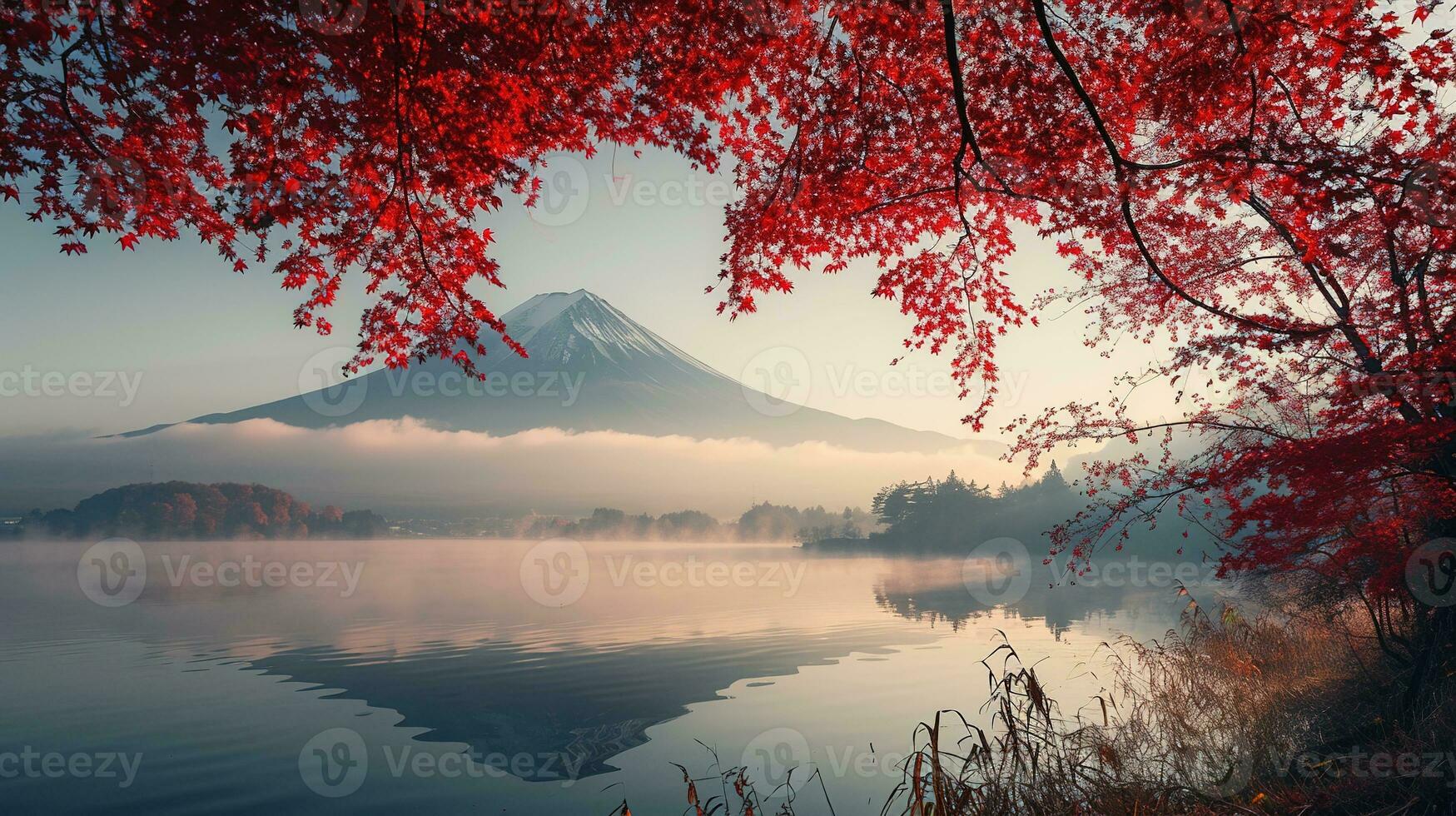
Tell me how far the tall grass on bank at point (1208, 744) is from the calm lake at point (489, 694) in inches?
41.1

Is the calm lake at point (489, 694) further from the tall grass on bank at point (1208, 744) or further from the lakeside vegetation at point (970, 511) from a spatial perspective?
the lakeside vegetation at point (970, 511)

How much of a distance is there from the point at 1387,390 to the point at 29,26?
9.89 m

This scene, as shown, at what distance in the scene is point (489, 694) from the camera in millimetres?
9539

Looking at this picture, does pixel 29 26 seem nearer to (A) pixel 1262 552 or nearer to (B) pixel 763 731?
(B) pixel 763 731

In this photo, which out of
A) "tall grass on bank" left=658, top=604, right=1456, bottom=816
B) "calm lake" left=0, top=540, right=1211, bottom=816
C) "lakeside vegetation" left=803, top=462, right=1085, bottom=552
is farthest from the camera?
"lakeside vegetation" left=803, top=462, right=1085, bottom=552

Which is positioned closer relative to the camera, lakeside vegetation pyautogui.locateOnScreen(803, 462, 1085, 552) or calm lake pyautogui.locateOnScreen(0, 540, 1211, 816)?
calm lake pyautogui.locateOnScreen(0, 540, 1211, 816)

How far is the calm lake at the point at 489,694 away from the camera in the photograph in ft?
21.2

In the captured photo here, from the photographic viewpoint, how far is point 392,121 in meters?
5.44

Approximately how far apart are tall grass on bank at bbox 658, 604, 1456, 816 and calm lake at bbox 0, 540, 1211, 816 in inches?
41.1

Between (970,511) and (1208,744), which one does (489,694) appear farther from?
(970,511)

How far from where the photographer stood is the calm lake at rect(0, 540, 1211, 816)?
21.2 ft

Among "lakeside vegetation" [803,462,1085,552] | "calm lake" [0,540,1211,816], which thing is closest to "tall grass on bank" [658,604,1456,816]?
"calm lake" [0,540,1211,816]

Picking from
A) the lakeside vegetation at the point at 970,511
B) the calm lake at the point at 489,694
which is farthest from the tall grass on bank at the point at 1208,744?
the lakeside vegetation at the point at 970,511

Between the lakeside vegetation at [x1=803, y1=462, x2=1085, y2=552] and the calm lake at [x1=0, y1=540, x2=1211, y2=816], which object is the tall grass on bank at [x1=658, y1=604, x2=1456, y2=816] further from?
the lakeside vegetation at [x1=803, y1=462, x2=1085, y2=552]
